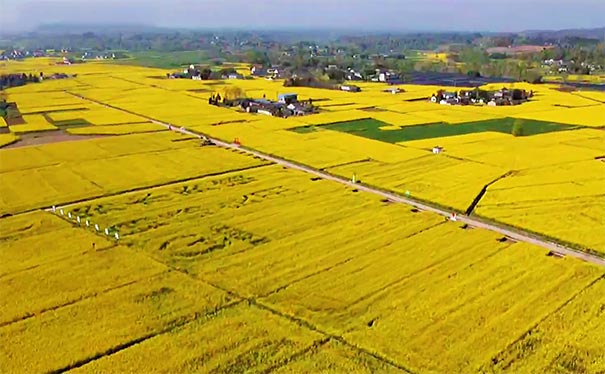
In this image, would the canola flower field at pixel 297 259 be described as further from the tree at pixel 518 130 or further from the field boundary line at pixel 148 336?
the tree at pixel 518 130

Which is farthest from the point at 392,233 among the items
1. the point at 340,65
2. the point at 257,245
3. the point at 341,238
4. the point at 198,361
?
the point at 340,65

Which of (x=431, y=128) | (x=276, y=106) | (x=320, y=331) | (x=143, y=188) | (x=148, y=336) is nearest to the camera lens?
(x=148, y=336)

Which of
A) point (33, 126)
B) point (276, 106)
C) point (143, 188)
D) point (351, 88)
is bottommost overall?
point (143, 188)

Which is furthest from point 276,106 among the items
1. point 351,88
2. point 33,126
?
point 33,126

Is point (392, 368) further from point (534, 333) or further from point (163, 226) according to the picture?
point (163, 226)

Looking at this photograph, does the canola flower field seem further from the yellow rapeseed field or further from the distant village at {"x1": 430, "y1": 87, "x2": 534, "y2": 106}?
the distant village at {"x1": 430, "y1": 87, "x2": 534, "y2": 106}

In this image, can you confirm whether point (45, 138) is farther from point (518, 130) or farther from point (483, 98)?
point (483, 98)
